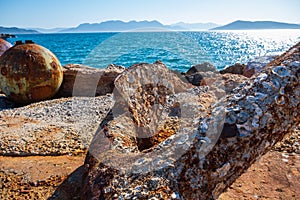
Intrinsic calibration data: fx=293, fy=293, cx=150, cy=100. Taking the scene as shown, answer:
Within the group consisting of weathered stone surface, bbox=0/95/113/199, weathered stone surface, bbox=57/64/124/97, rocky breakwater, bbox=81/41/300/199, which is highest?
rocky breakwater, bbox=81/41/300/199

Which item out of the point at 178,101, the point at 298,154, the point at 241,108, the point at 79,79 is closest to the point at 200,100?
the point at 178,101

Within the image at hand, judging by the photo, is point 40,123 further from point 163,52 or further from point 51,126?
point 163,52

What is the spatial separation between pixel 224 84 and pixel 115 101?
15.4 feet

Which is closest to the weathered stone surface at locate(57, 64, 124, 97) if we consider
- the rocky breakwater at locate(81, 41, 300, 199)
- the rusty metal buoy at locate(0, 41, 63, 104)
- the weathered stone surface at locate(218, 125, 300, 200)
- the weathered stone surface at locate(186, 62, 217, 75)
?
the rusty metal buoy at locate(0, 41, 63, 104)

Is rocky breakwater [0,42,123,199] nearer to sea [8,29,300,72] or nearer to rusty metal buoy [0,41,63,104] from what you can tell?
rusty metal buoy [0,41,63,104]

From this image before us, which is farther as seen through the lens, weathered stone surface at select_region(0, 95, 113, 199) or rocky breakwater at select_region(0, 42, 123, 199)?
rocky breakwater at select_region(0, 42, 123, 199)

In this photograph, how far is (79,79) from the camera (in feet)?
26.3

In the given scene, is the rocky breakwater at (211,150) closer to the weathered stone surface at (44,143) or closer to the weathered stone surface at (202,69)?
the weathered stone surface at (44,143)

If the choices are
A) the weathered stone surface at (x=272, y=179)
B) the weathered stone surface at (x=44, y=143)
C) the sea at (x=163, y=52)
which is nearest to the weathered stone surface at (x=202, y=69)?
the sea at (x=163, y=52)

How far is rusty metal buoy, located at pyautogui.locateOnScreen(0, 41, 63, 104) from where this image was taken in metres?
6.94

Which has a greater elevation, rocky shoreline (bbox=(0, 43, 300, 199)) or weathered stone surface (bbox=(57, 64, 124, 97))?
weathered stone surface (bbox=(57, 64, 124, 97))

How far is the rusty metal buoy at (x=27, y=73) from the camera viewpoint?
22.8 ft

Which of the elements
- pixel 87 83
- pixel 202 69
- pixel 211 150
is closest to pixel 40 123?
pixel 87 83

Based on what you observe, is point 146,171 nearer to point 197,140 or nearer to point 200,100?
point 197,140
